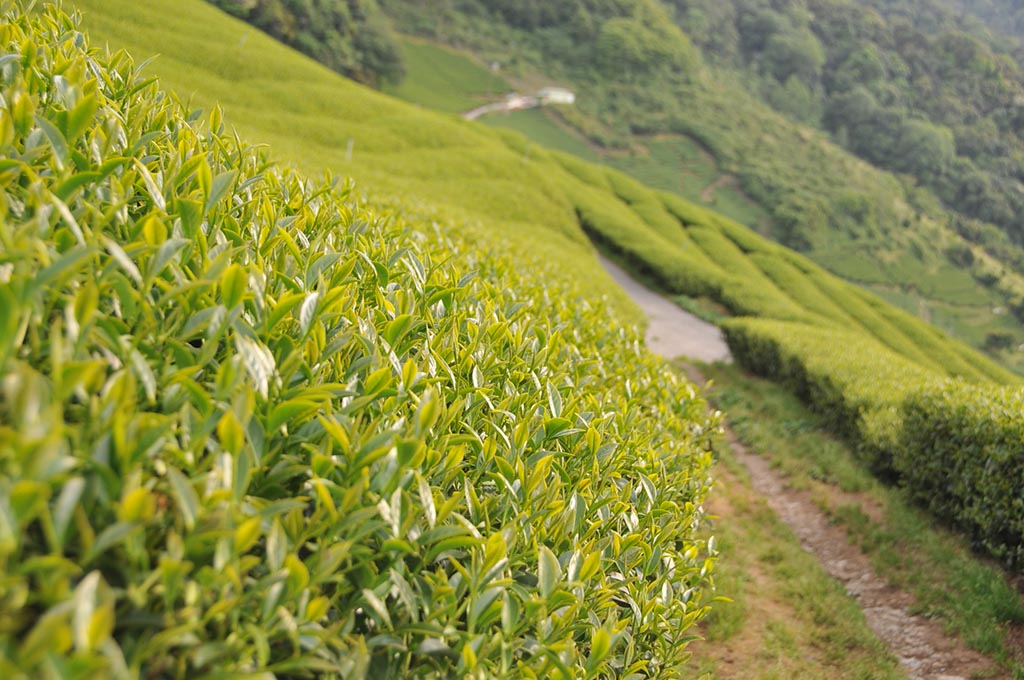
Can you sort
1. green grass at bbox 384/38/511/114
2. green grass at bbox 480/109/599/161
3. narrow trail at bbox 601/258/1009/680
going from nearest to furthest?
narrow trail at bbox 601/258/1009/680
green grass at bbox 384/38/511/114
green grass at bbox 480/109/599/161

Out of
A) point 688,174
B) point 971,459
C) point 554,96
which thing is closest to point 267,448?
point 971,459

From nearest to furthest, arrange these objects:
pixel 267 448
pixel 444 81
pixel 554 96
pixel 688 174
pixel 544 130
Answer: pixel 267 448, pixel 444 81, pixel 544 130, pixel 688 174, pixel 554 96

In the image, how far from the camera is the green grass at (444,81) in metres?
66.4

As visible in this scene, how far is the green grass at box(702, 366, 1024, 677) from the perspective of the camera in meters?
5.61

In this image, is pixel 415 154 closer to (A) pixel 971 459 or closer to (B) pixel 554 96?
(A) pixel 971 459

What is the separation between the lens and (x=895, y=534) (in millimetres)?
7137

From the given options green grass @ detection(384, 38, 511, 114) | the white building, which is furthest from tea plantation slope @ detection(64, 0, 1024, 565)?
the white building

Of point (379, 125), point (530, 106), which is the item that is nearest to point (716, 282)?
point (379, 125)

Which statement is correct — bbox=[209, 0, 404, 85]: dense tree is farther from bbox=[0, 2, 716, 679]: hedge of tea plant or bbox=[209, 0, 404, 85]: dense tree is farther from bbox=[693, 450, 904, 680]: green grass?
bbox=[0, 2, 716, 679]: hedge of tea plant

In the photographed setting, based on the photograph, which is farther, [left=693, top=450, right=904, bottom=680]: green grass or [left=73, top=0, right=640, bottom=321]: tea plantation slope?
[left=73, top=0, right=640, bottom=321]: tea plantation slope

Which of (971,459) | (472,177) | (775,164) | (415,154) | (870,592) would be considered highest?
(775,164)

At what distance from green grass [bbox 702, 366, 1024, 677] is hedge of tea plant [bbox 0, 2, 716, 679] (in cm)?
514

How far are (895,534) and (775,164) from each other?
86.9 meters

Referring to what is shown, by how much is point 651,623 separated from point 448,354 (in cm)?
115
